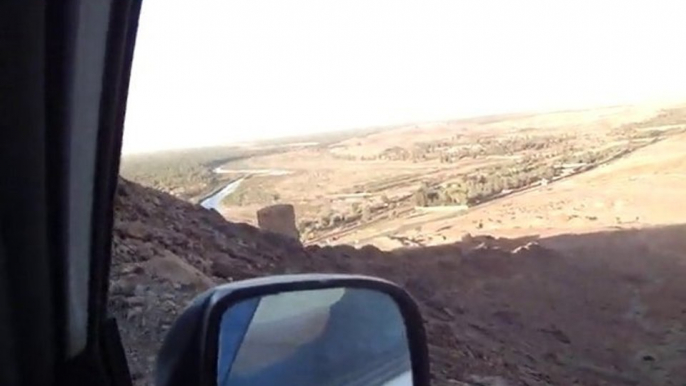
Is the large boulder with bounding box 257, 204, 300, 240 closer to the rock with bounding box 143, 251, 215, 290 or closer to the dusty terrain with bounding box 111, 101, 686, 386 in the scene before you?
the dusty terrain with bounding box 111, 101, 686, 386

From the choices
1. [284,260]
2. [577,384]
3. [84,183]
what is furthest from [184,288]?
[84,183]

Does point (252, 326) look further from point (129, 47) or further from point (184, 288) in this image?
point (184, 288)

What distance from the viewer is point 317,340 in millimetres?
2170

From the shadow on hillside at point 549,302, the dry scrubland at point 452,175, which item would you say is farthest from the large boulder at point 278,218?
the shadow on hillside at point 549,302

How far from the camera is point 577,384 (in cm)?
721

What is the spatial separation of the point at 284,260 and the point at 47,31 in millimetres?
6178

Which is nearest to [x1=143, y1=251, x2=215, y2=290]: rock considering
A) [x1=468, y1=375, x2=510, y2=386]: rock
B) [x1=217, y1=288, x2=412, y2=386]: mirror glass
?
[x1=468, y1=375, x2=510, y2=386]: rock

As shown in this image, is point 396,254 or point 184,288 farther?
point 396,254

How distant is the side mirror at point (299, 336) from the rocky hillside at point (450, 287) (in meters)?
3.02

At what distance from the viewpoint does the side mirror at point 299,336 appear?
1737mm

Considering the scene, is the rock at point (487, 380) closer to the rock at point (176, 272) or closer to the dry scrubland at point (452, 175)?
the rock at point (176, 272)

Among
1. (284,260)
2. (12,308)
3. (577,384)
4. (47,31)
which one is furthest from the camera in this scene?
(284,260)

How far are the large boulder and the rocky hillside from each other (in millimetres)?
908

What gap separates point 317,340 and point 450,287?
6.75 meters
